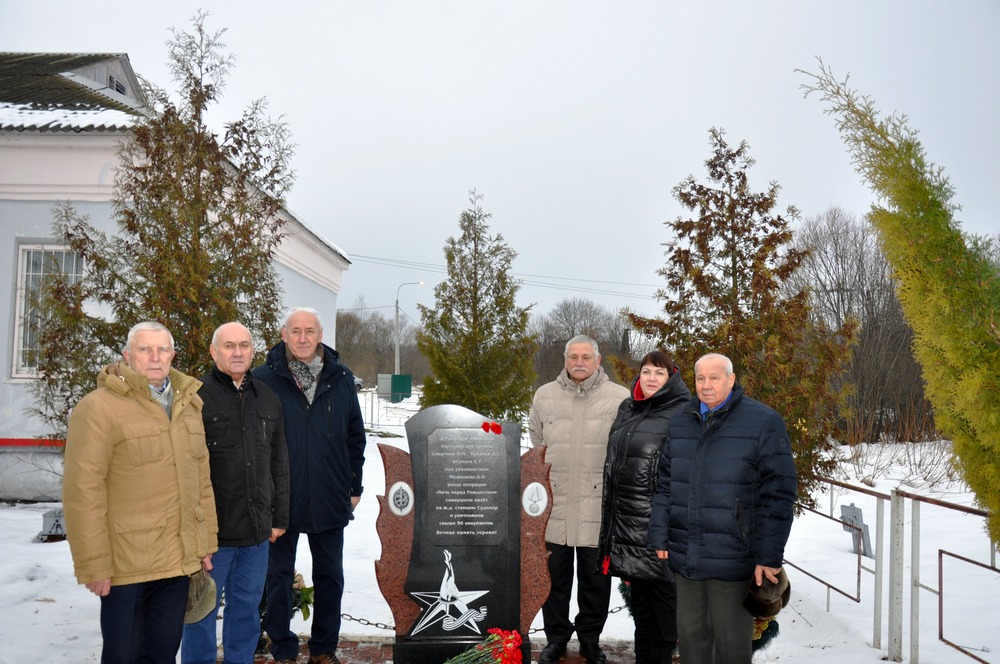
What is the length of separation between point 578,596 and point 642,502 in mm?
981

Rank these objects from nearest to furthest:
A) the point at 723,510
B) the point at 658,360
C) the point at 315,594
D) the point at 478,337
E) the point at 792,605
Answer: the point at 723,510 < the point at 658,360 < the point at 315,594 < the point at 792,605 < the point at 478,337

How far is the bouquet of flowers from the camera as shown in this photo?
411 centimetres

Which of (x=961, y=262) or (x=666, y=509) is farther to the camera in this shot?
(x=666, y=509)

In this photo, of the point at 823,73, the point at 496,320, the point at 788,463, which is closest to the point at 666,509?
the point at 788,463

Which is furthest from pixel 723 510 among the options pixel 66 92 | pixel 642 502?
pixel 66 92

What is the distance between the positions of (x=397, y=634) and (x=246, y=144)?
Answer: 3820 millimetres

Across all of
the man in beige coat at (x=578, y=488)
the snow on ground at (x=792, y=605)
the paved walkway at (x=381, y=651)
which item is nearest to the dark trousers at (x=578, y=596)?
the man in beige coat at (x=578, y=488)

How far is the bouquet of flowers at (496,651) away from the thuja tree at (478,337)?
16.0ft

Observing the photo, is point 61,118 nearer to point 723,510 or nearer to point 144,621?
point 144,621

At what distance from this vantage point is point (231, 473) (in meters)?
3.81

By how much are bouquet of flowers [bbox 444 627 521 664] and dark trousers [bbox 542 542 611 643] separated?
0.49 metres

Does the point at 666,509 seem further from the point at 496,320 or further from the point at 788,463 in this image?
the point at 496,320

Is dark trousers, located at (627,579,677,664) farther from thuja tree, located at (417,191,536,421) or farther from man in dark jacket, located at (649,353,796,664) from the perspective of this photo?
thuja tree, located at (417,191,536,421)

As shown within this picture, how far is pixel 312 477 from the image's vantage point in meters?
4.36
